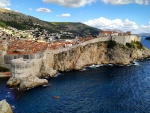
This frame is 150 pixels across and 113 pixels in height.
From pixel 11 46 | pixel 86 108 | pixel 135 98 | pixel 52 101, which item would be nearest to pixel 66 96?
pixel 52 101

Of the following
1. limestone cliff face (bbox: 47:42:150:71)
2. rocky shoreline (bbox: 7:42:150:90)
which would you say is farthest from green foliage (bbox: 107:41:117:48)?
limestone cliff face (bbox: 47:42:150:71)

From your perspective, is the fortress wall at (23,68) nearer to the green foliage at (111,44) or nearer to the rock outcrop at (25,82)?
the rock outcrop at (25,82)

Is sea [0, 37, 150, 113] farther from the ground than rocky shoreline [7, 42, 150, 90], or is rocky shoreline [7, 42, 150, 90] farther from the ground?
rocky shoreline [7, 42, 150, 90]

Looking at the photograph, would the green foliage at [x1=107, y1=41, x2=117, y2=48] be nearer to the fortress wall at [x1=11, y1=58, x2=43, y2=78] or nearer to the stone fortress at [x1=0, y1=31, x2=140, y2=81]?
the stone fortress at [x1=0, y1=31, x2=140, y2=81]

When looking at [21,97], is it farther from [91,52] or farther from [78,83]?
[91,52]

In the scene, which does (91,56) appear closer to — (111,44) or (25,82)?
(111,44)

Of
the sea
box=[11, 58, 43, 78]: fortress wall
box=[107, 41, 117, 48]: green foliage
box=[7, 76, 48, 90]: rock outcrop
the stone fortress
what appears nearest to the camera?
the sea
